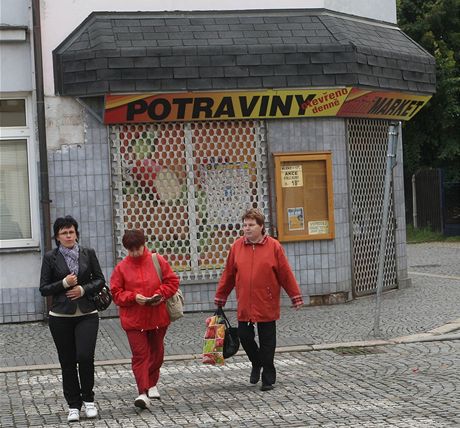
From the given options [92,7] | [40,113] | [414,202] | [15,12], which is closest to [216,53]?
[92,7]

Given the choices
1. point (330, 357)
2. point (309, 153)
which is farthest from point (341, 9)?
point (330, 357)

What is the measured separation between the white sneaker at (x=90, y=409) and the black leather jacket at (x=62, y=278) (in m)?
0.75

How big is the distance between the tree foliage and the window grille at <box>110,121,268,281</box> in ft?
61.2

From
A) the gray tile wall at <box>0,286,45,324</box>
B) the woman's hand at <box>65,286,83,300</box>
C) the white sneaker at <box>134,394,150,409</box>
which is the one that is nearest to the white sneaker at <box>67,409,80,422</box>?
the white sneaker at <box>134,394,150,409</box>

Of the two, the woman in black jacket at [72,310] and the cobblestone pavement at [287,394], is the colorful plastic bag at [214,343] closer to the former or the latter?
the cobblestone pavement at [287,394]

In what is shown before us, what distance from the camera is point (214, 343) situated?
1021cm

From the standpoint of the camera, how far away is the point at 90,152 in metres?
15.5

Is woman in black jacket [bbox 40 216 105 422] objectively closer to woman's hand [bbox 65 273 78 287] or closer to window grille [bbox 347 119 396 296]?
woman's hand [bbox 65 273 78 287]

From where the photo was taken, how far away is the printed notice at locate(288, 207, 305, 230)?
16.2 meters

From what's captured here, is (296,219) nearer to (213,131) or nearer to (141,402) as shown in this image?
(213,131)

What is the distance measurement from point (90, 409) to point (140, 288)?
1088 millimetres

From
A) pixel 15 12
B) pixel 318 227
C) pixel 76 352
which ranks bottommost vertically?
pixel 76 352

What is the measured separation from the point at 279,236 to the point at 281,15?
10.5 feet

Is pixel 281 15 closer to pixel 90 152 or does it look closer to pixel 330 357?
pixel 90 152
